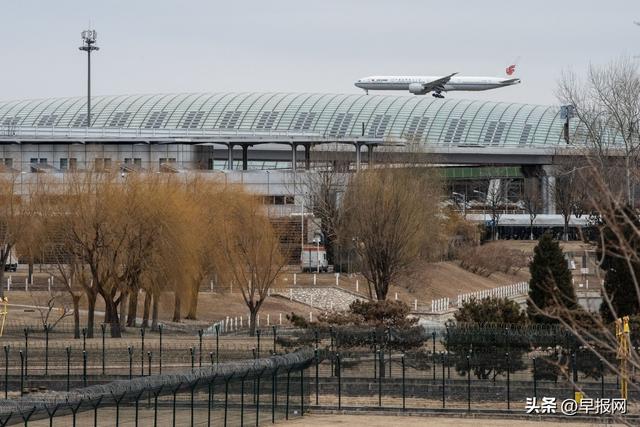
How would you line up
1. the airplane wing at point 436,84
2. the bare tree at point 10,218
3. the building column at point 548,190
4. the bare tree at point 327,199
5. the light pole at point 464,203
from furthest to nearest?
the airplane wing at point 436,84
the building column at point 548,190
the light pole at point 464,203
the bare tree at point 327,199
the bare tree at point 10,218

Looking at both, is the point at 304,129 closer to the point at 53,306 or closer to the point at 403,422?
the point at 53,306

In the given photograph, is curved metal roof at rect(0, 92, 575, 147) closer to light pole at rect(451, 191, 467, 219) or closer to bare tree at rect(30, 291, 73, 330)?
light pole at rect(451, 191, 467, 219)

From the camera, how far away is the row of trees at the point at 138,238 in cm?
5700

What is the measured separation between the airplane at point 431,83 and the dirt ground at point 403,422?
4330 inches

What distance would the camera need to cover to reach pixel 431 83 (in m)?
146

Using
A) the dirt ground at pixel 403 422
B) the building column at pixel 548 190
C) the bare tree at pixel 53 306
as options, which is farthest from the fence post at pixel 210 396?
the building column at pixel 548 190

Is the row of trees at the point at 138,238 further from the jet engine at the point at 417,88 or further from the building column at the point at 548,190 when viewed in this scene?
the jet engine at the point at 417,88

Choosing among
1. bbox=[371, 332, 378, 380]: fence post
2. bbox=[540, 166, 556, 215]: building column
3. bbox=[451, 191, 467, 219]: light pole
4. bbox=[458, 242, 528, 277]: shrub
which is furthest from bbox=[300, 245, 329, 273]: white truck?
bbox=[540, 166, 556, 215]: building column

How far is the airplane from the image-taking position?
483 feet

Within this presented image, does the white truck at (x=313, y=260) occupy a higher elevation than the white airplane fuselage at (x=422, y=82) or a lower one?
lower

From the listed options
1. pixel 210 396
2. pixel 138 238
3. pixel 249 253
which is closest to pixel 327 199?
pixel 249 253

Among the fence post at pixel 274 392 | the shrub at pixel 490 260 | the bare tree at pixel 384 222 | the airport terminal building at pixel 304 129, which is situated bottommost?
the fence post at pixel 274 392

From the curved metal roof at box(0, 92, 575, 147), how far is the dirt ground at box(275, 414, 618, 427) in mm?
106954

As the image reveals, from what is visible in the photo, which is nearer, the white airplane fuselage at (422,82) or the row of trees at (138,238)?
the row of trees at (138,238)
